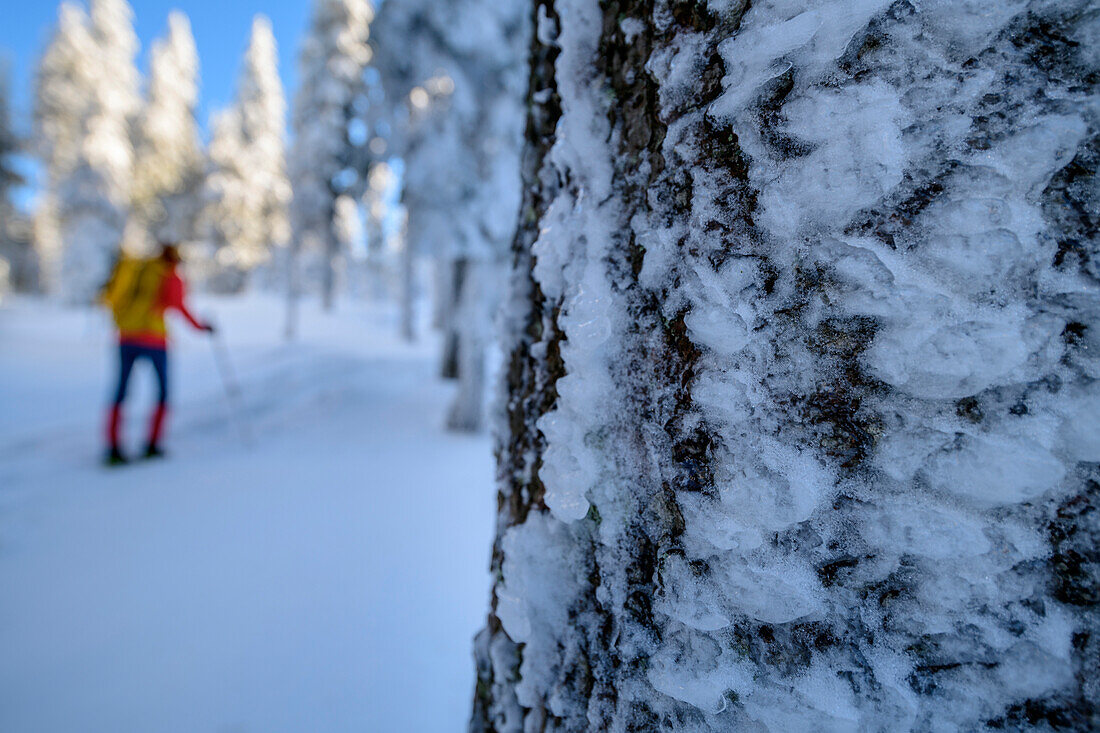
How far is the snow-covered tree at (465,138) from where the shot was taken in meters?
4.92

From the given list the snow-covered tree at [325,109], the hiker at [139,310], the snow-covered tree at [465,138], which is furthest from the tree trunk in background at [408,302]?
the hiker at [139,310]

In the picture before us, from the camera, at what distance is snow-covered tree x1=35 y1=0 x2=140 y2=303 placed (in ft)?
54.6

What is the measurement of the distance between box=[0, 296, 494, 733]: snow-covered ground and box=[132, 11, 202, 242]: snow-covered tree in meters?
21.0

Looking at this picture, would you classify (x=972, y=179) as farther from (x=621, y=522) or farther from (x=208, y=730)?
(x=208, y=730)

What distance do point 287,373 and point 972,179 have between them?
8.90 m

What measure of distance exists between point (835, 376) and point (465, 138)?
5.84 metres

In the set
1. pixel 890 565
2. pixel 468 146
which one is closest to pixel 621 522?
pixel 890 565

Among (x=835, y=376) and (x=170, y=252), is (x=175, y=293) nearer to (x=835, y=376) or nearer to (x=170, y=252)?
(x=170, y=252)

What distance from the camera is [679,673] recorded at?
61 centimetres

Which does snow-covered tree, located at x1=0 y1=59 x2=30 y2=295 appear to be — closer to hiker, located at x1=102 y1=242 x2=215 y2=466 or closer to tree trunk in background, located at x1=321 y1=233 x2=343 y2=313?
tree trunk in background, located at x1=321 y1=233 x2=343 y2=313

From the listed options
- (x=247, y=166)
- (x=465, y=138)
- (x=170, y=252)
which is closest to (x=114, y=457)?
(x=170, y=252)

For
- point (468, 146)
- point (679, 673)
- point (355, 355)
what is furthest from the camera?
point (355, 355)

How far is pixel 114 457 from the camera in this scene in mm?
3859

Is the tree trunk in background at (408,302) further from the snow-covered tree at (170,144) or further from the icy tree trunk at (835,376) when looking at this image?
the snow-covered tree at (170,144)
